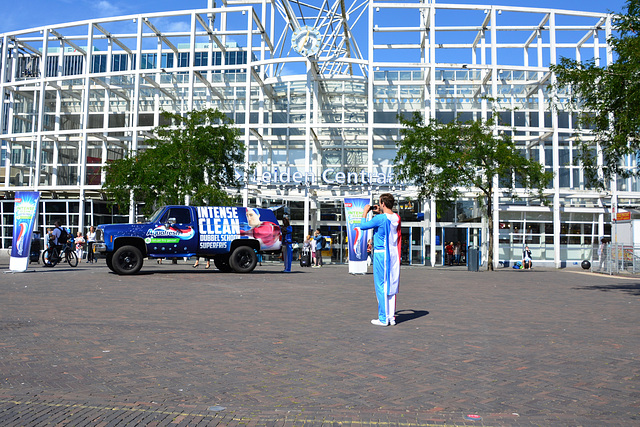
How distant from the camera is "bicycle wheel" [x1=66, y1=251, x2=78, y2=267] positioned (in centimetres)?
2425

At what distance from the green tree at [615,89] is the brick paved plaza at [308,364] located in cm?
561

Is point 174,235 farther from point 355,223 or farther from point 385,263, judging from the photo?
point 385,263

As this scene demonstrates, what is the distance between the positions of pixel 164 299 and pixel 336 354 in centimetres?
601

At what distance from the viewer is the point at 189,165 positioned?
27.5 meters

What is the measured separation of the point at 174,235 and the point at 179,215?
2.26ft

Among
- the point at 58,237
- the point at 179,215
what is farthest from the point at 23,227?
the point at 179,215

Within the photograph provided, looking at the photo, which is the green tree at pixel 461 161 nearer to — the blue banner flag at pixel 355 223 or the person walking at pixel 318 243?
the person walking at pixel 318 243

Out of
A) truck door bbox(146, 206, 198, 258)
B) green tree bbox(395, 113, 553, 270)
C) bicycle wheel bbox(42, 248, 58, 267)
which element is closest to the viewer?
truck door bbox(146, 206, 198, 258)

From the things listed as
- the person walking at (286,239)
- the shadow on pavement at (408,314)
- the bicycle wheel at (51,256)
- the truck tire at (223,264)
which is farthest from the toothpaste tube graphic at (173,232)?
the shadow on pavement at (408,314)

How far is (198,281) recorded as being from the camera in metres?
16.2

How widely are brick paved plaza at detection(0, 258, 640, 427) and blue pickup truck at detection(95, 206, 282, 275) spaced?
275 inches

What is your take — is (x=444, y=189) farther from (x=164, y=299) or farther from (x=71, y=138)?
(x=71, y=138)

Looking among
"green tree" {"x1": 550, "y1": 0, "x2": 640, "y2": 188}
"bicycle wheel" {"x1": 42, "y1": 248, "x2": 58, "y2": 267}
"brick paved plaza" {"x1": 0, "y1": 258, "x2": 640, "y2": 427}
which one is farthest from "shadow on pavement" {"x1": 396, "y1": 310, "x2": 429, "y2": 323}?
"bicycle wheel" {"x1": 42, "y1": 248, "x2": 58, "y2": 267}

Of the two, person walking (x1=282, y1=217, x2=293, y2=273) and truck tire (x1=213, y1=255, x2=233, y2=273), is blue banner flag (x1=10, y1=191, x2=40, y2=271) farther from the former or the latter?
person walking (x1=282, y1=217, x2=293, y2=273)
